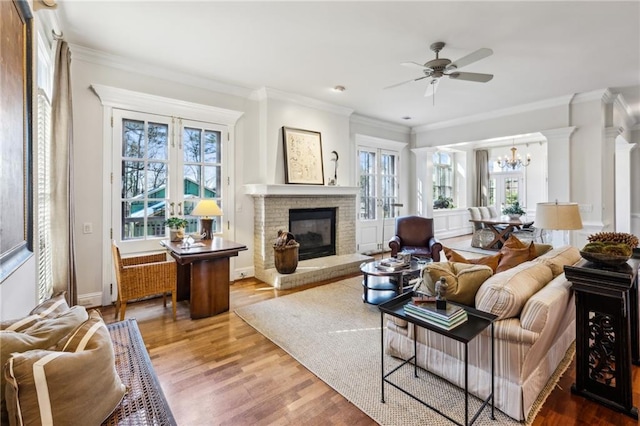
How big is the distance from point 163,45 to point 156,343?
309cm

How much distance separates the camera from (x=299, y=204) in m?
5.12

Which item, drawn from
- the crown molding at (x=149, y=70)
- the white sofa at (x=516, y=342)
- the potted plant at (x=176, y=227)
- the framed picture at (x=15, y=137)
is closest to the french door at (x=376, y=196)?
the crown molding at (x=149, y=70)

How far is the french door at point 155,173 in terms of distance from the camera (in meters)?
3.78

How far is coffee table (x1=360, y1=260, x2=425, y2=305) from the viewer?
338 centimetres

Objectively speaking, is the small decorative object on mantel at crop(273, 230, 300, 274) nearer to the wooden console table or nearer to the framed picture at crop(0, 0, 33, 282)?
the wooden console table

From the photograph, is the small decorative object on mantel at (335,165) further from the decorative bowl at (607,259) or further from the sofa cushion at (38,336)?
the sofa cushion at (38,336)

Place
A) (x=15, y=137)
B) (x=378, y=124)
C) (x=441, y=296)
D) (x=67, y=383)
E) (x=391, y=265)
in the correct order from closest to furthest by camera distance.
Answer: (x=67, y=383)
(x=15, y=137)
(x=441, y=296)
(x=391, y=265)
(x=378, y=124)

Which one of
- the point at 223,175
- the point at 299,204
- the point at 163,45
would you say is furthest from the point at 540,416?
the point at 163,45

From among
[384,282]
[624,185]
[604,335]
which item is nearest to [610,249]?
[604,335]

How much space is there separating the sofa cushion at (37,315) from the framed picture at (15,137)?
0.70 ft

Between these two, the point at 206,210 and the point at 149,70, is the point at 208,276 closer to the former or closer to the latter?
the point at 206,210

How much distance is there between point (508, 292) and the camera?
1808 millimetres

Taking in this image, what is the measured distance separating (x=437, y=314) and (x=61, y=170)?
341 centimetres

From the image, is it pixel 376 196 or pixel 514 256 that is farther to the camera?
pixel 376 196
